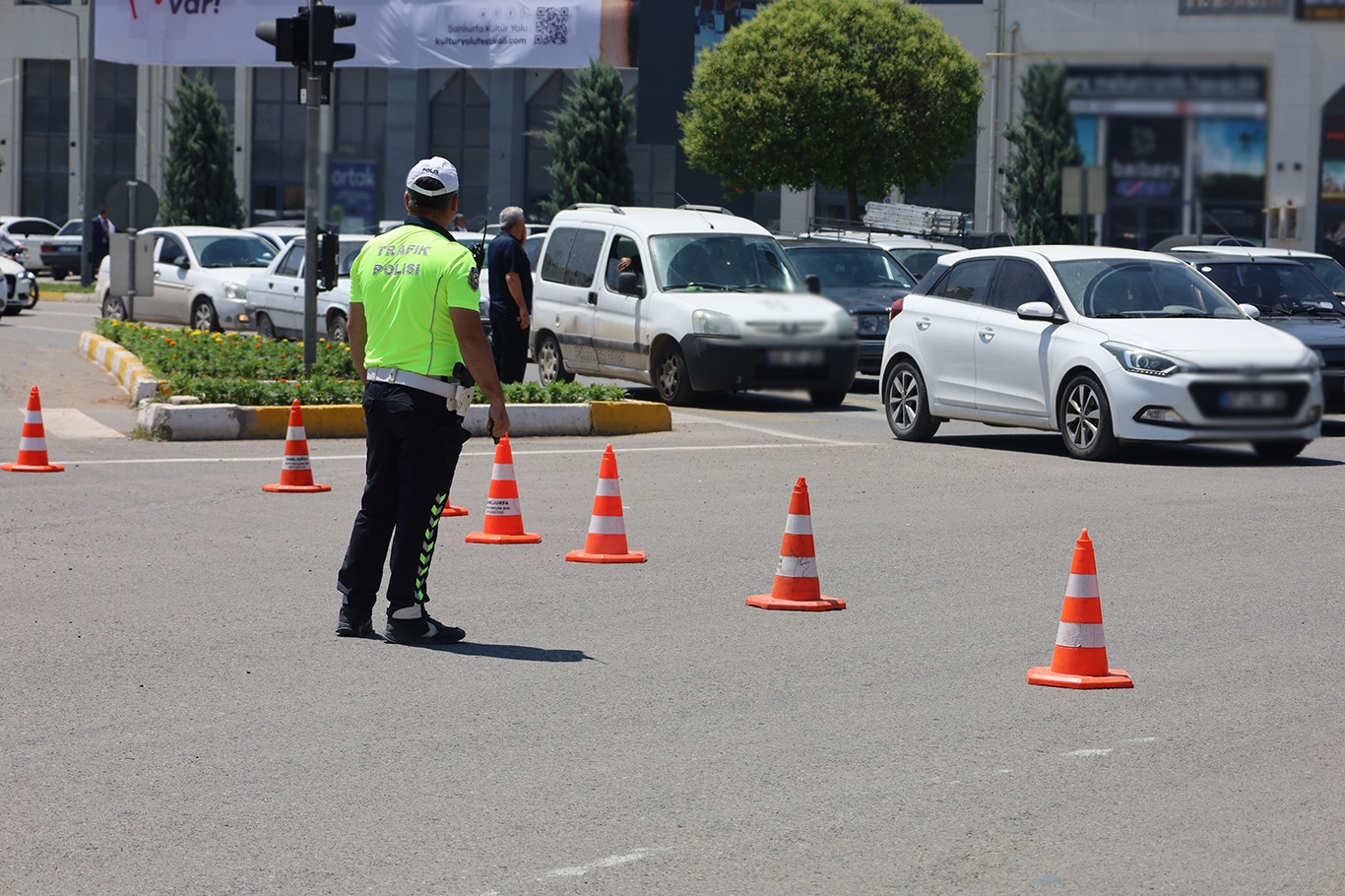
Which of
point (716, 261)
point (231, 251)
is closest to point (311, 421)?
point (716, 261)

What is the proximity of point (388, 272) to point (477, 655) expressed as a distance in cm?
158

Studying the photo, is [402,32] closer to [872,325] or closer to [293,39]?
[872,325]

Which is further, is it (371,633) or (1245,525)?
(1245,525)

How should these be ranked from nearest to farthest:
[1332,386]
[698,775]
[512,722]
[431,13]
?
[698,775]
[512,722]
[1332,386]
[431,13]

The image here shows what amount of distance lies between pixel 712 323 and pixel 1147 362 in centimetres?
482

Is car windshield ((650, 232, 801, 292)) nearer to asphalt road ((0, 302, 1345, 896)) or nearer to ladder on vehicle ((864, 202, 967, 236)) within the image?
asphalt road ((0, 302, 1345, 896))

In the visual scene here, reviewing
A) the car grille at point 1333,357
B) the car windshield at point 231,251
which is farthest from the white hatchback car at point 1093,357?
the car windshield at point 231,251

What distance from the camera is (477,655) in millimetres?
7500

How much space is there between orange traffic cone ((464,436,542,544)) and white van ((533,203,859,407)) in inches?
172

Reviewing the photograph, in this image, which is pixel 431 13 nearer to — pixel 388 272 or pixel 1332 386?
pixel 1332 386

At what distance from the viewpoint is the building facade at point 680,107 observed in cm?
1011

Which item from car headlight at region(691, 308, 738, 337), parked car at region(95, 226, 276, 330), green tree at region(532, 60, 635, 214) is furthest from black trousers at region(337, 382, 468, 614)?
green tree at region(532, 60, 635, 214)

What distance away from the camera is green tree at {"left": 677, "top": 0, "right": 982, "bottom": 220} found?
126 ft

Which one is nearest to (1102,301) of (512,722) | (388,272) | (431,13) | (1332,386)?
(1332,386)
